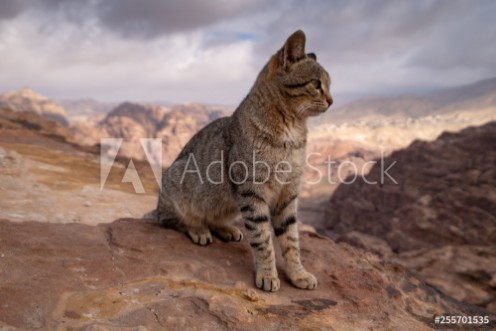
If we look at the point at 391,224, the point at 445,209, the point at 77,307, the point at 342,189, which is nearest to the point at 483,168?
the point at 445,209

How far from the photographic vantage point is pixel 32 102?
314 feet

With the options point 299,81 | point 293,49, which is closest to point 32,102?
point 293,49

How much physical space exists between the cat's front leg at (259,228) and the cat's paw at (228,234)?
1.08 meters

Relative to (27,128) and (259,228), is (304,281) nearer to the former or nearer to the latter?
(259,228)

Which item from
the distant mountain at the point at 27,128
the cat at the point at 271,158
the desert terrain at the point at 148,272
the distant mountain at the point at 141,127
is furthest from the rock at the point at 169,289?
the distant mountain at the point at 141,127

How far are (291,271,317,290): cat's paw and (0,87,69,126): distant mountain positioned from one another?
9483cm

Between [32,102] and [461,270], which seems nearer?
[461,270]

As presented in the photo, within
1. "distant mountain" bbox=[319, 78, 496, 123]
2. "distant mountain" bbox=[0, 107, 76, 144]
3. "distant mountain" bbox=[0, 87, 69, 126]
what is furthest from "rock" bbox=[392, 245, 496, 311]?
"distant mountain" bbox=[319, 78, 496, 123]

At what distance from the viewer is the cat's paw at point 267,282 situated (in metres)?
4.13

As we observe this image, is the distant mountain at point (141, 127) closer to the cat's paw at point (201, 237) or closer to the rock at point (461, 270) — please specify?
the rock at point (461, 270)

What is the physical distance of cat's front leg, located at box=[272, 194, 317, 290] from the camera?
174 inches

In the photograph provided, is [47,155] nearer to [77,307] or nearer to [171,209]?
[171,209]

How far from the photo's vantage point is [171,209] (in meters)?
5.28

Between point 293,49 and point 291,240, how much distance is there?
2.28m
